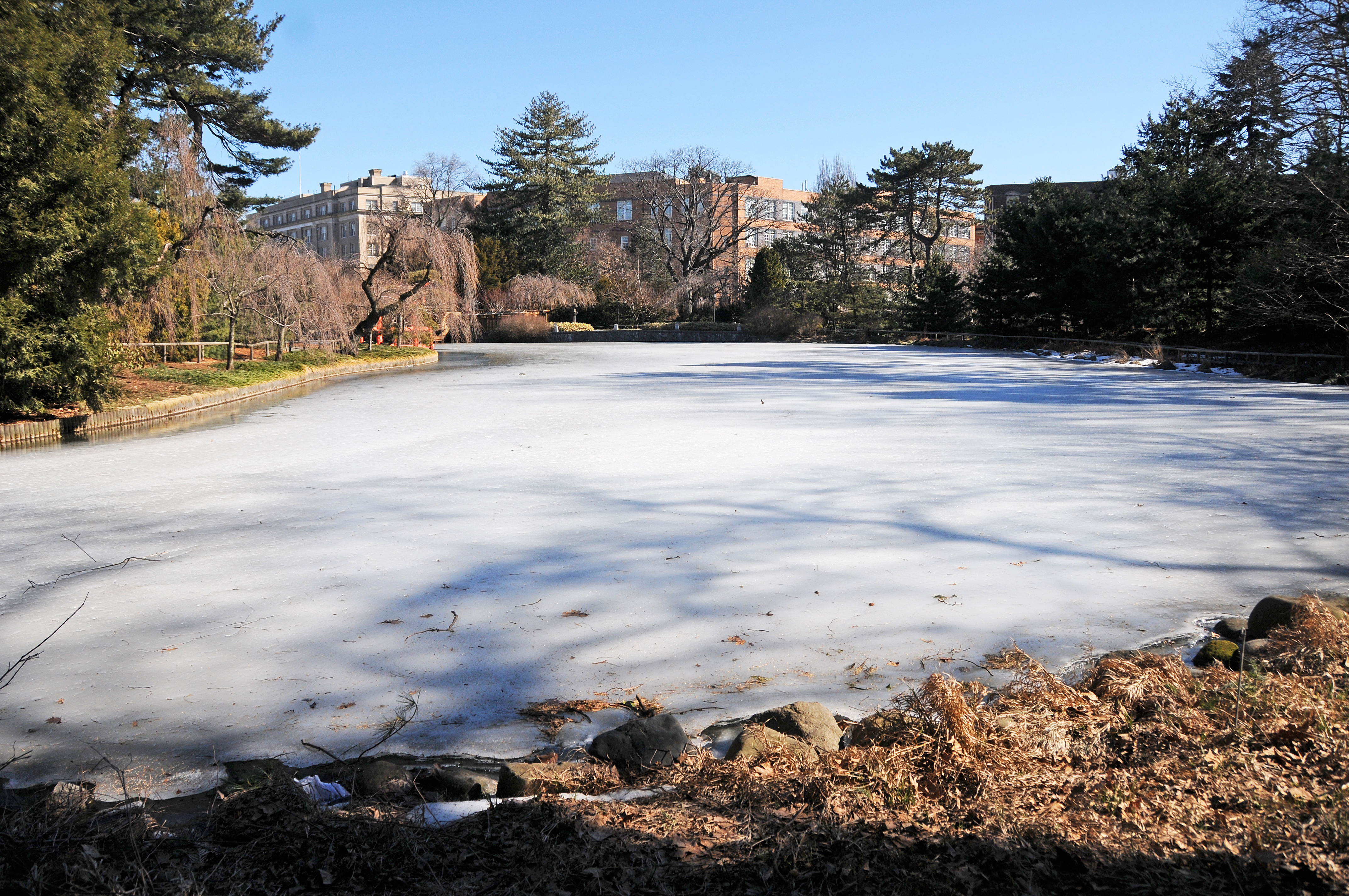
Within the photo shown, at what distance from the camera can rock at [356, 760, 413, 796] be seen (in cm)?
266

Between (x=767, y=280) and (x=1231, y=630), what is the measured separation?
151 feet

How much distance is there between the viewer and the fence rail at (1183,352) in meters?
19.1

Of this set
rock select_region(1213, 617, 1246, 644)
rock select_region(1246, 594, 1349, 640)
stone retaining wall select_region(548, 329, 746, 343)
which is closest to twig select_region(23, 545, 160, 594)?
rock select_region(1213, 617, 1246, 644)

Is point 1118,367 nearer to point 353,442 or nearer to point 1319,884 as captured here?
point 353,442

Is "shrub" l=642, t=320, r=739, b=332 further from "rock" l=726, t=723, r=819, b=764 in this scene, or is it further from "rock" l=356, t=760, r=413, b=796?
"rock" l=356, t=760, r=413, b=796

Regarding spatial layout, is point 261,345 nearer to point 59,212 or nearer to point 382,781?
point 59,212

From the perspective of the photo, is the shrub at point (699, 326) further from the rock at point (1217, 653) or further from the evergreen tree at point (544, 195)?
the rock at point (1217, 653)

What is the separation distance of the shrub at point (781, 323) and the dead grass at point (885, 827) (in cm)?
4302

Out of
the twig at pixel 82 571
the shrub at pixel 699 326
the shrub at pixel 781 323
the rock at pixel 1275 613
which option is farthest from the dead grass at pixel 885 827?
the shrub at pixel 699 326

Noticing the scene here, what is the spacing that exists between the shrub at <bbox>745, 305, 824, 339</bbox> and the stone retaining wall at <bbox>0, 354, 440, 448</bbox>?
28.9 m

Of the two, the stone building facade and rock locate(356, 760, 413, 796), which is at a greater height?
the stone building facade

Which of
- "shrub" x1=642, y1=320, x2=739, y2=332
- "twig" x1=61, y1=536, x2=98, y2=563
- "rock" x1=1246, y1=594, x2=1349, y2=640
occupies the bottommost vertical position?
"twig" x1=61, y1=536, x2=98, y2=563

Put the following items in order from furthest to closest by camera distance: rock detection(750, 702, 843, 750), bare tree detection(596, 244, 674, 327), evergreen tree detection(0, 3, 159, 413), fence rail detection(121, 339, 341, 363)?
bare tree detection(596, 244, 674, 327), fence rail detection(121, 339, 341, 363), evergreen tree detection(0, 3, 159, 413), rock detection(750, 702, 843, 750)

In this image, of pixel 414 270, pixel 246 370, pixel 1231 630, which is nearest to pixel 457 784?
pixel 1231 630
